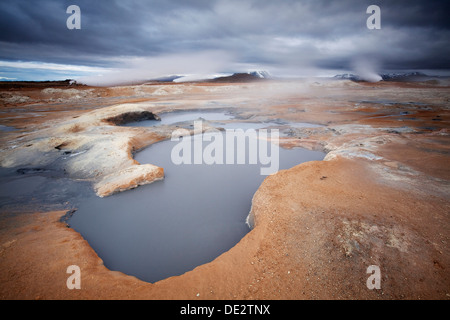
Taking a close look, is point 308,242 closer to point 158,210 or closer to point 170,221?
point 170,221

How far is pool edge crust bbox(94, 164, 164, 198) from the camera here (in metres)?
6.43

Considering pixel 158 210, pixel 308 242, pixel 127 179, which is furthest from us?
pixel 127 179

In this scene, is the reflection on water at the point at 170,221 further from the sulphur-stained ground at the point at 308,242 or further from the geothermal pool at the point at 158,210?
the sulphur-stained ground at the point at 308,242

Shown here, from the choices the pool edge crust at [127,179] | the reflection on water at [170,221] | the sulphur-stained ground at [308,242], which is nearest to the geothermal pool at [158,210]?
the reflection on water at [170,221]

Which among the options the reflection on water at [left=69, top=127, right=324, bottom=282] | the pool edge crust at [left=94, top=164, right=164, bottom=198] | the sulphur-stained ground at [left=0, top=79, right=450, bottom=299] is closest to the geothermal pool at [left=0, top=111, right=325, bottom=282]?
the reflection on water at [left=69, top=127, right=324, bottom=282]

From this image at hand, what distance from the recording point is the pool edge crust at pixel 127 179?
6.43 meters

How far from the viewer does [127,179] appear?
22.0 ft

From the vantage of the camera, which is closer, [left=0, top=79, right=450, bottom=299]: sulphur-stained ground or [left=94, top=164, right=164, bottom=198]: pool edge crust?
[left=0, top=79, right=450, bottom=299]: sulphur-stained ground

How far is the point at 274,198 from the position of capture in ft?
16.3

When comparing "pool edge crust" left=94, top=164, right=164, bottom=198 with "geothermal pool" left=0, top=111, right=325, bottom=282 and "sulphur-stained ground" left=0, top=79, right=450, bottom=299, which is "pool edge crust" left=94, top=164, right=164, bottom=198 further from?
"geothermal pool" left=0, top=111, right=325, bottom=282

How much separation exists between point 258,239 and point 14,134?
15.8 metres

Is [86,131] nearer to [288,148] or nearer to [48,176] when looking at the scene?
[48,176]

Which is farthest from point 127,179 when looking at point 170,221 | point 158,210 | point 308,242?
point 308,242
